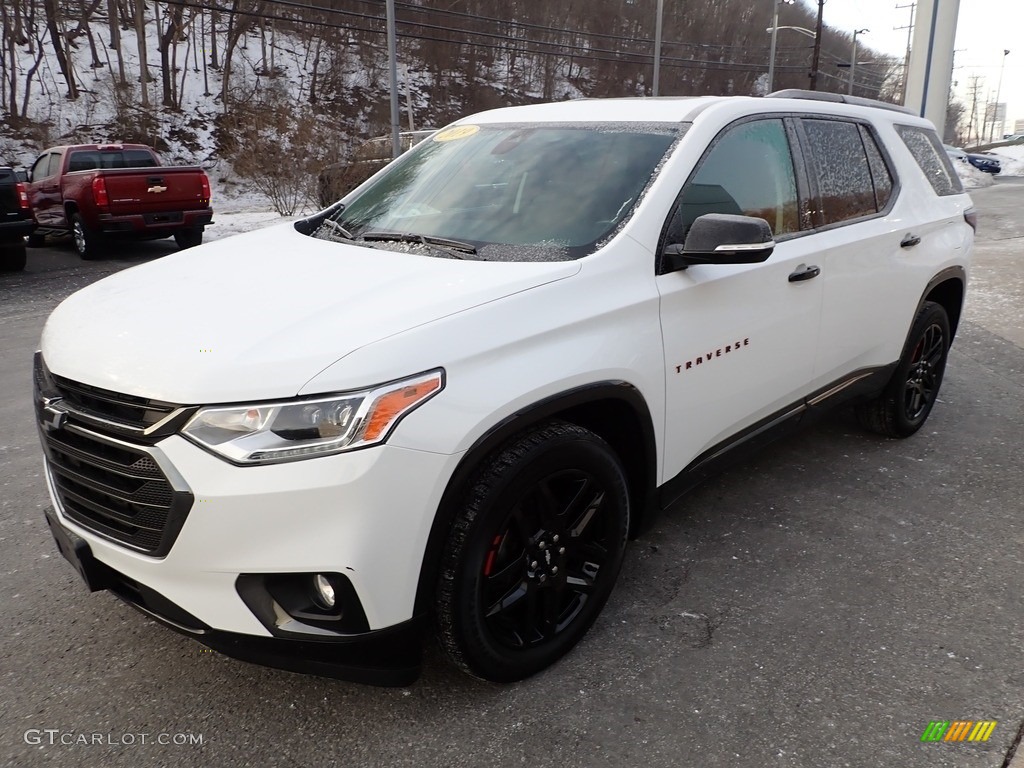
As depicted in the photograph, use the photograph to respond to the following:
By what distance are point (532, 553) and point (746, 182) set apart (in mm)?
1743

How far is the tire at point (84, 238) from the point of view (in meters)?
11.9

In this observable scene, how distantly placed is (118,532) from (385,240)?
4.54 ft

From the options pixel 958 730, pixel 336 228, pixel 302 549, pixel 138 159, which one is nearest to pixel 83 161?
pixel 138 159

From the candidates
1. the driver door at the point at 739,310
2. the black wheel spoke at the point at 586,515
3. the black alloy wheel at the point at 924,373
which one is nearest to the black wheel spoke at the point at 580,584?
the black wheel spoke at the point at 586,515

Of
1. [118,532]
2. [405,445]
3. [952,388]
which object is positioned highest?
[405,445]

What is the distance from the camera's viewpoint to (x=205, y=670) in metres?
2.62

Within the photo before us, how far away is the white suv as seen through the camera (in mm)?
1977

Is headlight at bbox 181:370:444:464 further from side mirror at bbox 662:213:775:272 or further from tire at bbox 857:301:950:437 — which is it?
tire at bbox 857:301:950:437

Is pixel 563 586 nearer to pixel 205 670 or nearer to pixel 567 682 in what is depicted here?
pixel 567 682

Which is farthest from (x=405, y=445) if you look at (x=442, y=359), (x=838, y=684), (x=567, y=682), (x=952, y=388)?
(x=952, y=388)

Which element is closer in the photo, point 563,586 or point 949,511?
point 563,586

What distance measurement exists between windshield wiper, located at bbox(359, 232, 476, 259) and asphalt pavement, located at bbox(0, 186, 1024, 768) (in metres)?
1.38

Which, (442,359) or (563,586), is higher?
(442,359)
